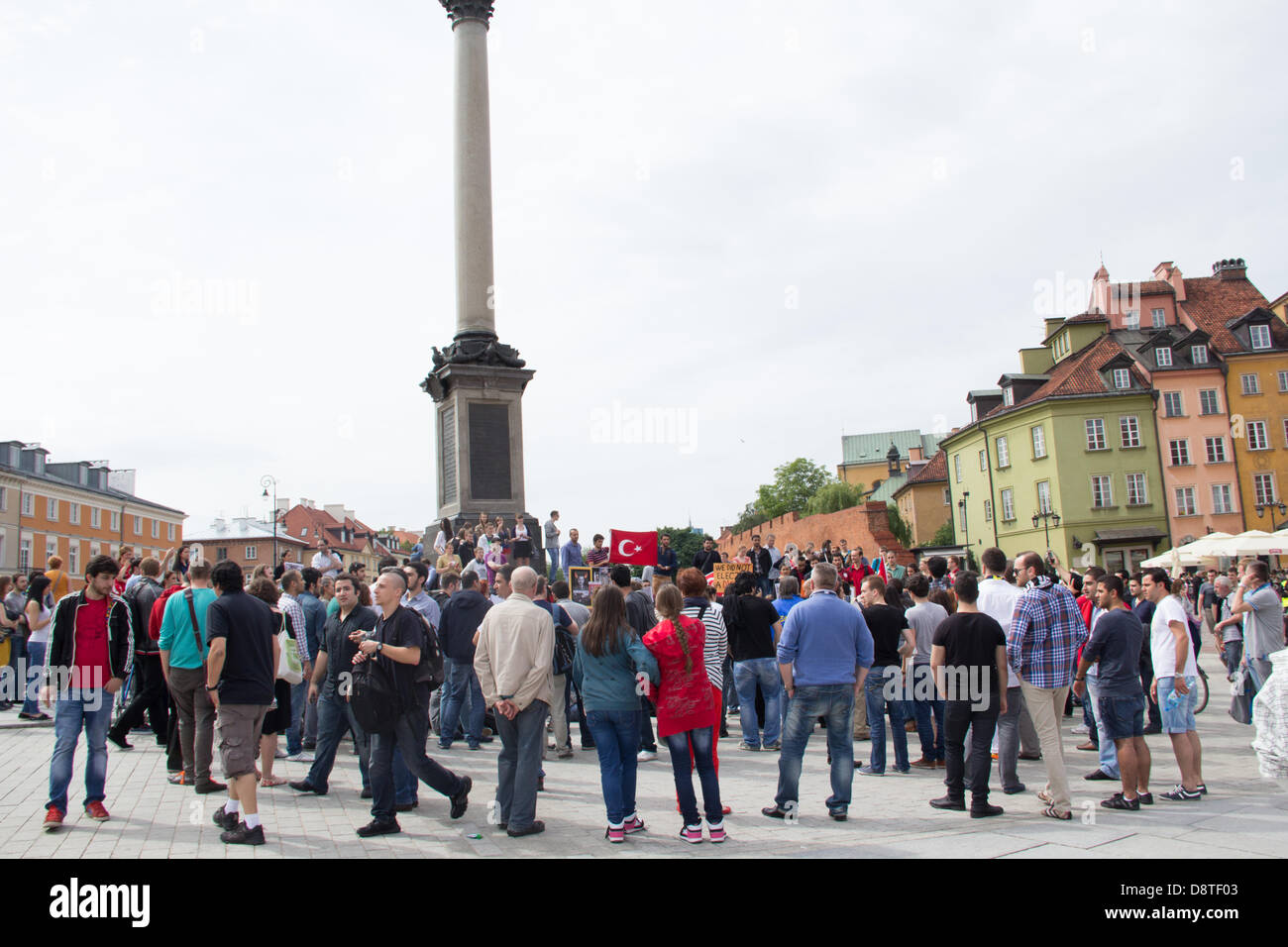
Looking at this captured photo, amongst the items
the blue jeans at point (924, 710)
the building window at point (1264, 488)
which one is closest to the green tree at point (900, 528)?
the building window at point (1264, 488)

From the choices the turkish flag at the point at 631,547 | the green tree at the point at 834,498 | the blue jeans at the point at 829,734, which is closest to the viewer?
the blue jeans at the point at 829,734

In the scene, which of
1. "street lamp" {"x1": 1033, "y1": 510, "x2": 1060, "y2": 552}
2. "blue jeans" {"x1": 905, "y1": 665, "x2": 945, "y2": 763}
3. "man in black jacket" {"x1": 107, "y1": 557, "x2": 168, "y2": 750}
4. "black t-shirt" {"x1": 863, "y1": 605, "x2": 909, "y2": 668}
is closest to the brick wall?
"street lamp" {"x1": 1033, "y1": 510, "x2": 1060, "y2": 552}

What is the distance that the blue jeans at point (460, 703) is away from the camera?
11.7 meters

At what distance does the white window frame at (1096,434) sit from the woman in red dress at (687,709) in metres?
53.5

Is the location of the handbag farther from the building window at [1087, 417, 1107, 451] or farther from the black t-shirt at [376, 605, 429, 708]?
the building window at [1087, 417, 1107, 451]

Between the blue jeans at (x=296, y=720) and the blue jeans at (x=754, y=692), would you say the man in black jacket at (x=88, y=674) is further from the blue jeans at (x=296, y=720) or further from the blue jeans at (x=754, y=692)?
the blue jeans at (x=754, y=692)

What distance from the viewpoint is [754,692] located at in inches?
466

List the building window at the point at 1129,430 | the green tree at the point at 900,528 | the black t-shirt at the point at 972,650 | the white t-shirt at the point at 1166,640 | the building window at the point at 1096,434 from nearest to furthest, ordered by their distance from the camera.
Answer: the black t-shirt at the point at 972,650 → the white t-shirt at the point at 1166,640 → the building window at the point at 1129,430 → the building window at the point at 1096,434 → the green tree at the point at 900,528

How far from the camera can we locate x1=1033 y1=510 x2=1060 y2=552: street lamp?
174 ft

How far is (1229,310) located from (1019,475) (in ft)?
53.7

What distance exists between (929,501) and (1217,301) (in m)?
29.4

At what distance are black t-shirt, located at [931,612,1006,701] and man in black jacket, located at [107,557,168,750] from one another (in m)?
7.89

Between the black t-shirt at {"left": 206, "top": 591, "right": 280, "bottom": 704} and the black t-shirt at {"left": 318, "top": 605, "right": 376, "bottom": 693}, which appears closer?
the black t-shirt at {"left": 206, "top": 591, "right": 280, "bottom": 704}
